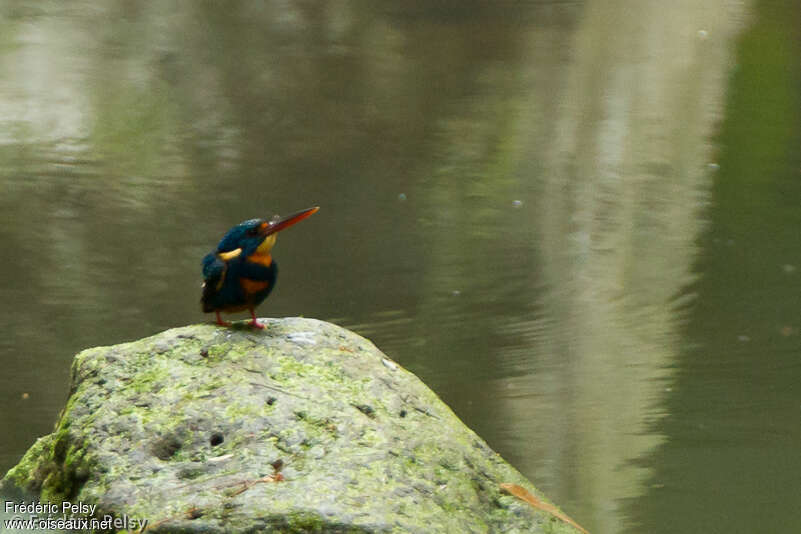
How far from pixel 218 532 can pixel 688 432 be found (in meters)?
1.87

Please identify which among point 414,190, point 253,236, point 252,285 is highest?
point 253,236

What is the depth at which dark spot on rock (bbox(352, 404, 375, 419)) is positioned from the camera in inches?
102

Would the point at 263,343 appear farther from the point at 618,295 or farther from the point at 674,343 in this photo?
the point at 618,295

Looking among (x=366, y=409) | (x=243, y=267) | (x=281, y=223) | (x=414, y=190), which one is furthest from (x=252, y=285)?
(x=414, y=190)

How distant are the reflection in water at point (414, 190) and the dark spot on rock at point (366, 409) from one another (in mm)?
842

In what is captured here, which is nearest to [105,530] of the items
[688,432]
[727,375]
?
[688,432]

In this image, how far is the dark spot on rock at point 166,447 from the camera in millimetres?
2455

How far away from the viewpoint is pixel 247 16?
33.8 feet

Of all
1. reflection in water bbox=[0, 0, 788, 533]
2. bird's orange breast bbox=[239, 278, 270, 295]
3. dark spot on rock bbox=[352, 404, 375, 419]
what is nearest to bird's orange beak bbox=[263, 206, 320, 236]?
bird's orange breast bbox=[239, 278, 270, 295]

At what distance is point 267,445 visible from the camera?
7.96ft

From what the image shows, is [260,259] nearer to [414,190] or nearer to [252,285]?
[252,285]

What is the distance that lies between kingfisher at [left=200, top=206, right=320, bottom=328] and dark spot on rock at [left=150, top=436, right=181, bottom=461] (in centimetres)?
42

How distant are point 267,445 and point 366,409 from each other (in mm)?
283

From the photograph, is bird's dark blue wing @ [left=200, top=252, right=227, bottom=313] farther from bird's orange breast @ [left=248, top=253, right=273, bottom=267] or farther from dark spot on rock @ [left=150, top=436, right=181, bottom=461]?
dark spot on rock @ [left=150, top=436, right=181, bottom=461]
